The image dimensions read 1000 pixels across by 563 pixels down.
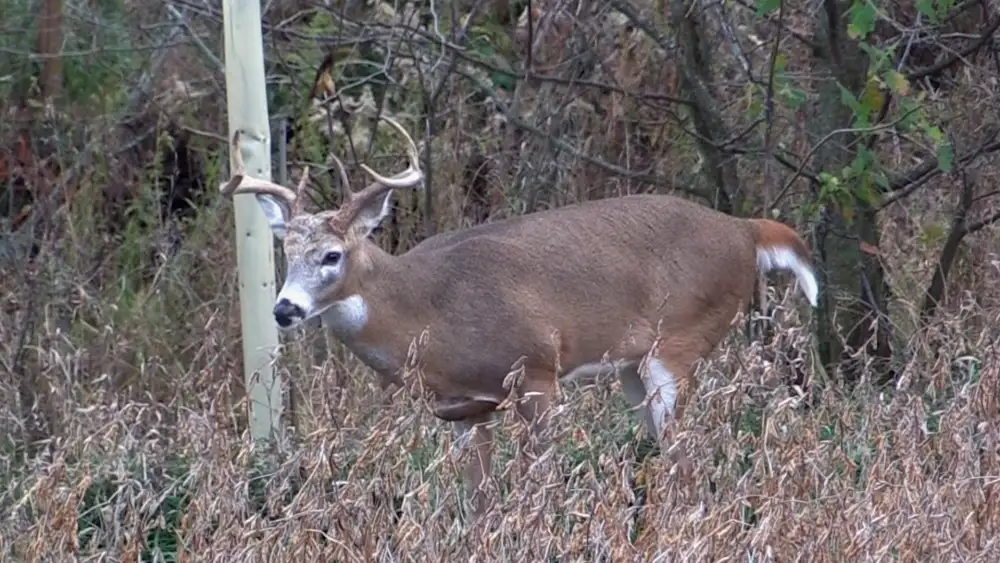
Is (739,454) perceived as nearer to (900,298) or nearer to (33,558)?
(33,558)

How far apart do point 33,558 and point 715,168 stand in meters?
4.02

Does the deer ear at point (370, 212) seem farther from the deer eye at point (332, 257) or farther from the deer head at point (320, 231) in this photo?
the deer eye at point (332, 257)

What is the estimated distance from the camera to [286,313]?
582 centimetres

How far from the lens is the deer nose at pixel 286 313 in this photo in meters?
5.82

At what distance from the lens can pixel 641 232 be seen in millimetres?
6824

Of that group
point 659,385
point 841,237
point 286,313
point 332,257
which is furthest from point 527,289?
point 841,237

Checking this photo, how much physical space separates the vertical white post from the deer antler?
5 cm

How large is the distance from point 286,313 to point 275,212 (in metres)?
0.48

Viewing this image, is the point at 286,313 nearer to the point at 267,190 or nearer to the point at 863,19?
the point at 267,190

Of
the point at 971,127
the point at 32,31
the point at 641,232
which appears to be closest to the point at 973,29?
the point at 971,127

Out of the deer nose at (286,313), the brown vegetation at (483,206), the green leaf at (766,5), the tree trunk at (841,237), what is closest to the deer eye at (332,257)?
the deer nose at (286,313)

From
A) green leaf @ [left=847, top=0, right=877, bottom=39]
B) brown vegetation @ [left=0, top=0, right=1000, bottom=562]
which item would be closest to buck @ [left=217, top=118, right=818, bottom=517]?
brown vegetation @ [left=0, top=0, right=1000, bottom=562]

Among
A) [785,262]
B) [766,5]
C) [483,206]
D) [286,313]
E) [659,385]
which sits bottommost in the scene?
[483,206]

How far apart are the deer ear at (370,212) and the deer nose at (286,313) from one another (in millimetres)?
500
